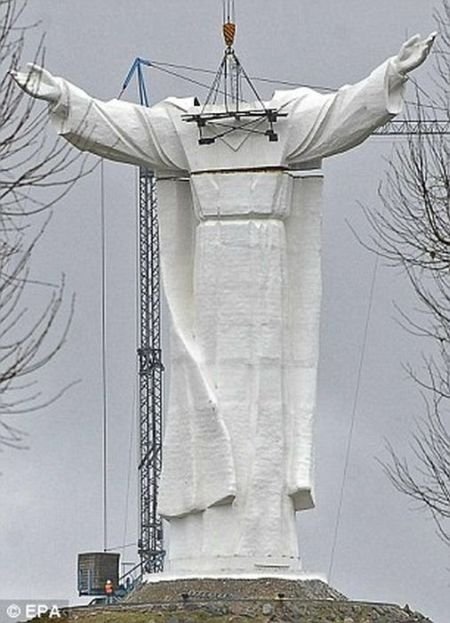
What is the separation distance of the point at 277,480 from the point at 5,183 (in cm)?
1285

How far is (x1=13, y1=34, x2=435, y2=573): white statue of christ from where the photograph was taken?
113 ft

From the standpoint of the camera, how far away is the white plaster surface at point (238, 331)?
3431cm

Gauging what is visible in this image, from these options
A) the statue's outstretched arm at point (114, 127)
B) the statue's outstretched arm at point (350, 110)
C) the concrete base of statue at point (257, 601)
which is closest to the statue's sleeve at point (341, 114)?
the statue's outstretched arm at point (350, 110)

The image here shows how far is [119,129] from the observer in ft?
114

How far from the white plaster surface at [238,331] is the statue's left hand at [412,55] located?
0.57 metres

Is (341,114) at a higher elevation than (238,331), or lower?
higher

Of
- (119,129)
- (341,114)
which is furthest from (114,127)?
(341,114)

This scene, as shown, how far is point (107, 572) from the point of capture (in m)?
42.7

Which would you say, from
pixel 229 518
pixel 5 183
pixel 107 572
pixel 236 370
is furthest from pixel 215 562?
pixel 5 183

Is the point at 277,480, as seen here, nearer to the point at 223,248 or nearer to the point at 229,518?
the point at 229,518

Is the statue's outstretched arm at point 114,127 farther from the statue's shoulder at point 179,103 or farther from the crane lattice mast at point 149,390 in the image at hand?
the crane lattice mast at point 149,390

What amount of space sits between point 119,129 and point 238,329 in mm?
3423

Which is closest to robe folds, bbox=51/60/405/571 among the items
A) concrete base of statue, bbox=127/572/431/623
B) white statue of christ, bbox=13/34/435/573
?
white statue of christ, bbox=13/34/435/573

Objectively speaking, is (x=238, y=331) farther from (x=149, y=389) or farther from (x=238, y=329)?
(x=149, y=389)
